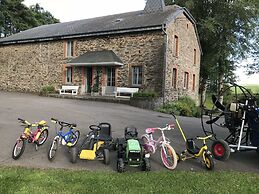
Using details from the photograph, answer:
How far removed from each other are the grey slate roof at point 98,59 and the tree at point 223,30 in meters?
12.2

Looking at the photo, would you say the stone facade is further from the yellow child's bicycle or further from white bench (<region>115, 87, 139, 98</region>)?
the yellow child's bicycle

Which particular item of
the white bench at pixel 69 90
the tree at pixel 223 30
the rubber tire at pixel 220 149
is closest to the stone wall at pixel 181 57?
the tree at pixel 223 30

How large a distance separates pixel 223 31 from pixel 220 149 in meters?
26.1

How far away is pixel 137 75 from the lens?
68.4ft

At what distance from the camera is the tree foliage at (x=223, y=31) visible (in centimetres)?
2816

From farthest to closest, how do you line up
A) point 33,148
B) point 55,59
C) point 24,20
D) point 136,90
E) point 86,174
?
point 24,20 < point 55,59 < point 136,90 < point 33,148 < point 86,174

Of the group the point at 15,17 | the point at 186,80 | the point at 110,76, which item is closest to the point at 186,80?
the point at 186,80

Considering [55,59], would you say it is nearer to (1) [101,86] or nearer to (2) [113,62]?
(1) [101,86]

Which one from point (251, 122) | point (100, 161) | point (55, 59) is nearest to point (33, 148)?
point (100, 161)

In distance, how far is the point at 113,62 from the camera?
20375 mm

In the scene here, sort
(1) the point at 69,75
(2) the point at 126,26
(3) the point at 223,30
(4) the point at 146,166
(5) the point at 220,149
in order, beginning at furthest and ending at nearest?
1. (3) the point at 223,30
2. (1) the point at 69,75
3. (2) the point at 126,26
4. (5) the point at 220,149
5. (4) the point at 146,166

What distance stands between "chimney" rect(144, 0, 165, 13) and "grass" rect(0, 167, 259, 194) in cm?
2085

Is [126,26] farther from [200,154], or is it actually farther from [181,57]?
[200,154]

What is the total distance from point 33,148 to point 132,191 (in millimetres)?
3442
